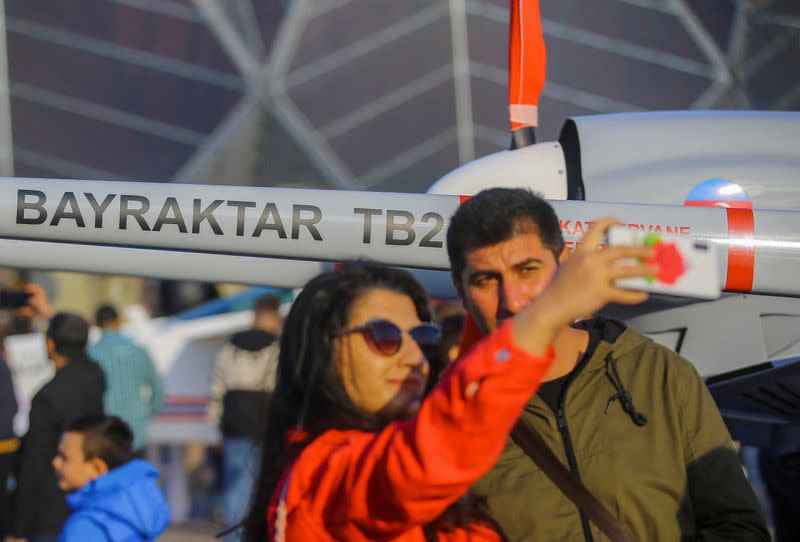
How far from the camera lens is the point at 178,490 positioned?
1055 cm

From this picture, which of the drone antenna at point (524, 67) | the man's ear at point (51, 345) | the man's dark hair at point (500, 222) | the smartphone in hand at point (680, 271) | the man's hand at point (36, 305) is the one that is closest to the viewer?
the smartphone in hand at point (680, 271)

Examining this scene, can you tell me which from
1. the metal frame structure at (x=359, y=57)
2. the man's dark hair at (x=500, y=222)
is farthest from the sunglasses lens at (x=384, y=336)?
the metal frame structure at (x=359, y=57)

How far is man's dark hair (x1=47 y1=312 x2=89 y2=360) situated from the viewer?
255 inches

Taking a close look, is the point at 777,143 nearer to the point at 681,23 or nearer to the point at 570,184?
the point at 570,184

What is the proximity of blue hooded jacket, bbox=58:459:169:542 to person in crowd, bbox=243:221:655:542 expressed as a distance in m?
1.94

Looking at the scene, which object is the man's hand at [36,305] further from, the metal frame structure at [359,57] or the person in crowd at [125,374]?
the metal frame structure at [359,57]

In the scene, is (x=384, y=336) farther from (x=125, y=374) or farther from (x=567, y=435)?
(x=125, y=374)

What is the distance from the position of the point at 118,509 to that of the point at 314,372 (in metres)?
2.24

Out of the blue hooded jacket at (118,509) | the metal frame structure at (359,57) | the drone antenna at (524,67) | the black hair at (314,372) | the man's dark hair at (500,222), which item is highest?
the metal frame structure at (359,57)

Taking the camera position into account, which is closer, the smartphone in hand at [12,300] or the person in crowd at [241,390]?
the smartphone in hand at [12,300]

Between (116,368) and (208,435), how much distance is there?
338 cm

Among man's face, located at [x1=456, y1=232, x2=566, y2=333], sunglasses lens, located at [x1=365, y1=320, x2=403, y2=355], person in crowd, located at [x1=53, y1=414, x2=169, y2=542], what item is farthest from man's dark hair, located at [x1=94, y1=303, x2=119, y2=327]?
sunglasses lens, located at [x1=365, y1=320, x2=403, y2=355]

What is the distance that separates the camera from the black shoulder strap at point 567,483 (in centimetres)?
208

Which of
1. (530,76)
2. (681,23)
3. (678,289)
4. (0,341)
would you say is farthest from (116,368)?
(681,23)
